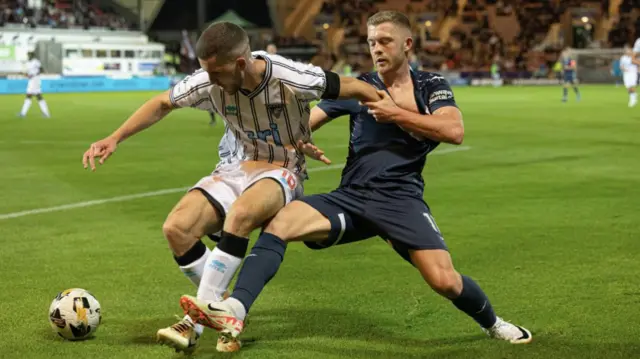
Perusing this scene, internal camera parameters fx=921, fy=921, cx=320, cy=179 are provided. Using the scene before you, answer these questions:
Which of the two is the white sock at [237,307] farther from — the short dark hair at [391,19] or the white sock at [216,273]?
the short dark hair at [391,19]

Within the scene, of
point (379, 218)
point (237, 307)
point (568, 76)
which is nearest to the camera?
point (237, 307)

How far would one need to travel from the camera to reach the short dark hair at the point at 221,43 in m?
4.46

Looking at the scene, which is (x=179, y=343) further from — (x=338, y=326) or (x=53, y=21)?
(x=53, y=21)

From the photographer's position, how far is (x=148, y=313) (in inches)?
223

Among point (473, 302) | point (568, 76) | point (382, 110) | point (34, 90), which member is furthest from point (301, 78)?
point (568, 76)

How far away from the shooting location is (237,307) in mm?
4367

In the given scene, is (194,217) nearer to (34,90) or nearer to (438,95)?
(438,95)

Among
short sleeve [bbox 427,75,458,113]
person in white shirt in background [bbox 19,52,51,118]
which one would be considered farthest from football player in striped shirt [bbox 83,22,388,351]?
person in white shirt in background [bbox 19,52,51,118]

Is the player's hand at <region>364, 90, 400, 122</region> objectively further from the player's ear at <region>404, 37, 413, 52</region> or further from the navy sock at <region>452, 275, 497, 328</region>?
the navy sock at <region>452, 275, 497, 328</region>

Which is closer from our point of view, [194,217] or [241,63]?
[241,63]

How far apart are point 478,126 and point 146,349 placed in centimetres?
1816

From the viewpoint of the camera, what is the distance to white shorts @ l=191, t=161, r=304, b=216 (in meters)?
4.95

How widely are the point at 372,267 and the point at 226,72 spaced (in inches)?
117

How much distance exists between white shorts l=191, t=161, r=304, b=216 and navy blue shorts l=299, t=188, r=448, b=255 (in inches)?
5.1
